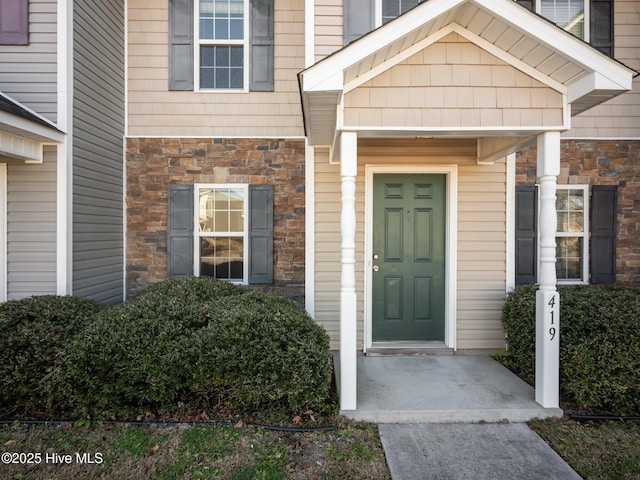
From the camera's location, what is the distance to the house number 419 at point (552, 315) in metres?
3.57

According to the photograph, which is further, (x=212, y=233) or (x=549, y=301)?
(x=212, y=233)

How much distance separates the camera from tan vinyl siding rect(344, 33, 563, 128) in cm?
342

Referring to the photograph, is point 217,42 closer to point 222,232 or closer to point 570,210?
point 222,232

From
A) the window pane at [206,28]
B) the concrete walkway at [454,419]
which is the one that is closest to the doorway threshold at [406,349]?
the concrete walkway at [454,419]

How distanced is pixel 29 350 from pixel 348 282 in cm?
287

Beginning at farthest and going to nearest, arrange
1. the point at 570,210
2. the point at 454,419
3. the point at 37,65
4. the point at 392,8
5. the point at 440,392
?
the point at 570,210 → the point at 392,8 → the point at 37,65 → the point at 440,392 → the point at 454,419

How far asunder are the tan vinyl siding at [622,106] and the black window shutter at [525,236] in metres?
1.02

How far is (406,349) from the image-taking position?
16.2 ft

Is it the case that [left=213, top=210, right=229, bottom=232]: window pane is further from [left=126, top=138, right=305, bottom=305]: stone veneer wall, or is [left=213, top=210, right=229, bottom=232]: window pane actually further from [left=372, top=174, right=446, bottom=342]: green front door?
[left=372, top=174, right=446, bottom=342]: green front door

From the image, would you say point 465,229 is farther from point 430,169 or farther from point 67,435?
point 67,435

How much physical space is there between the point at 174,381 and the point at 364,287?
8.25 feet

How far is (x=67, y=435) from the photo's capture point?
3258 millimetres

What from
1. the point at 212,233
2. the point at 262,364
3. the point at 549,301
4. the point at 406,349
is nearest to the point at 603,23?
the point at 549,301

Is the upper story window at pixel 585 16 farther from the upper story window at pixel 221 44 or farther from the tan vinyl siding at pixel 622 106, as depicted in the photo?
the upper story window at pixel 221 44
